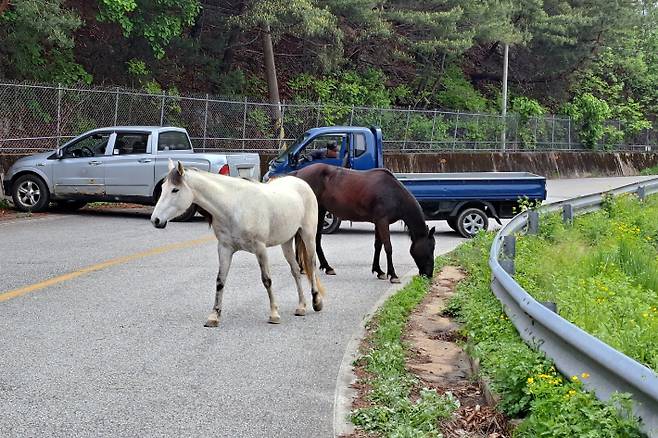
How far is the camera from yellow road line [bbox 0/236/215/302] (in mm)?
11000

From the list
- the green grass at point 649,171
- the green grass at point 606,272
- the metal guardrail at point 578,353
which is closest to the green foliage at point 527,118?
the green grass at point 649,171

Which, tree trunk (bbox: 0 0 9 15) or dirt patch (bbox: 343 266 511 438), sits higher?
tree trunk (bbox: 0 0 9 15)

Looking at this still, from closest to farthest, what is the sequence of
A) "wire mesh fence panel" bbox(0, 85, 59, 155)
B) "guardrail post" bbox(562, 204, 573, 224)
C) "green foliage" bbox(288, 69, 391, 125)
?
"guardrail post" bbox(562, 204, 573, 224), "wire mesh fence panel" bbox(0, 85, 59, 155), "green foliage" bbox(288, 69, 391, 125)

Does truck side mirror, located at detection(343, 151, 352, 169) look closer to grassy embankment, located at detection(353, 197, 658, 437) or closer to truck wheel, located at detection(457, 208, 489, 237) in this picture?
truck wheel, located at detection(457, 208, 489, 237)

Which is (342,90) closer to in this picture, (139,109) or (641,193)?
(139,109)

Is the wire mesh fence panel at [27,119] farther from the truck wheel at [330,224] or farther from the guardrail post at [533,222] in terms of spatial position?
the guardrail post at [533,222]

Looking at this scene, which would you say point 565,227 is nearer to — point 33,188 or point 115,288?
point 115,288

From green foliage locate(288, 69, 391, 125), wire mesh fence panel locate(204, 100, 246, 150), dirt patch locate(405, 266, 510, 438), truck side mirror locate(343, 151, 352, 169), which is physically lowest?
dirt patch locate(405, 266, 510, 438)

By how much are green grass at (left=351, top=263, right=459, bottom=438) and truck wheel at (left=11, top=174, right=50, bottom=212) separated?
13.1 meters

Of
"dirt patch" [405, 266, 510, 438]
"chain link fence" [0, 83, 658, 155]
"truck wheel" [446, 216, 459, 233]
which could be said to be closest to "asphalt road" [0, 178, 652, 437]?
"dirt patch" [405, 266, 510, 438]

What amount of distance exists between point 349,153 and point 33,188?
691 cm

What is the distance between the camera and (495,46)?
51.1 meters

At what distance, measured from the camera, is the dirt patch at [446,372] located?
623cm

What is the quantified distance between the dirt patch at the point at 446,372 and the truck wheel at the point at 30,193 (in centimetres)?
1152
